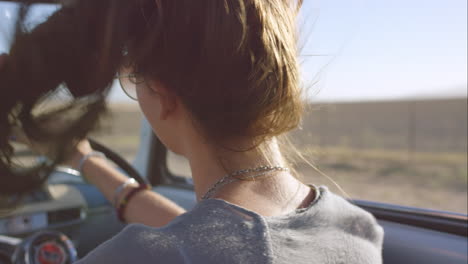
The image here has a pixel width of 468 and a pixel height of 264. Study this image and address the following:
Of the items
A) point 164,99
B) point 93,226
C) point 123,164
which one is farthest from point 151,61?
point 93,226

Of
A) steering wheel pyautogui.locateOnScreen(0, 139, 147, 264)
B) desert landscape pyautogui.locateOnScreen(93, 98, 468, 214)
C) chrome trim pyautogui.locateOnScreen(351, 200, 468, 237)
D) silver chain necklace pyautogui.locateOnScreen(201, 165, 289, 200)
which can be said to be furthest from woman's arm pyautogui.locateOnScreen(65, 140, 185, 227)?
chrome trim pyautogui.locateOnScreen(351, 200, 468, 237)

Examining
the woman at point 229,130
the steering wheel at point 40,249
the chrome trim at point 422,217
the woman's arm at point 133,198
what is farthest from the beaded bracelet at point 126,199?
the chrome trim at point 422,217

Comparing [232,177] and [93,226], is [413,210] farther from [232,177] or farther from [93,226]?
[93,226]

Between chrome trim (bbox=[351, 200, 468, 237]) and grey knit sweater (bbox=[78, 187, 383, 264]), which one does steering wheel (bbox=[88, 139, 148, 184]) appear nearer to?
chrome trim (bbox=[351, 200, 468, 237])

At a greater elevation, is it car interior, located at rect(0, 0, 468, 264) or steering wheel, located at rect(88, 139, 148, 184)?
steering wheel, located at rect(88, 139, 148, 184)

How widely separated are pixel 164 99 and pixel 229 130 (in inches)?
6.9

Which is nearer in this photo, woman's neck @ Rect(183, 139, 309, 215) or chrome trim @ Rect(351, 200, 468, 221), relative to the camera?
woman's neck @ Rect(183, 139, 309, 215)

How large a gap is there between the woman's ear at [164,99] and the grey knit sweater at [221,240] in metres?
0.26

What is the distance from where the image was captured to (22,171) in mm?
957

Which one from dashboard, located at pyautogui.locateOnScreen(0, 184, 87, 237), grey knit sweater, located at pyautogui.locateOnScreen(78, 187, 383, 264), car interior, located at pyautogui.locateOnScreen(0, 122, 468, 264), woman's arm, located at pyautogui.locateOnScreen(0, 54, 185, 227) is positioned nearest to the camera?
grey knit sweater, located at pyautogui.locateOnScreen(78, 187, 383, 264)

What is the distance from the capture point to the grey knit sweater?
2.77 ft

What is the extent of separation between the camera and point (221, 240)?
2.83ft

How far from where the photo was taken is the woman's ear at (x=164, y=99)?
1.02 m

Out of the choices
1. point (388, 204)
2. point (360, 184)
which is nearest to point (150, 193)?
point (388, 204)
